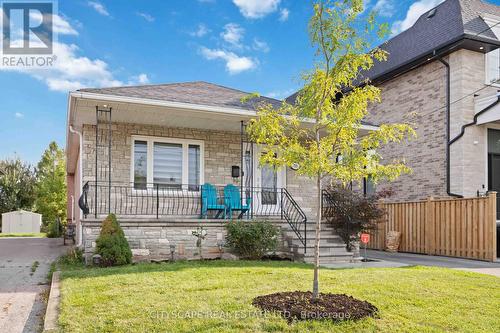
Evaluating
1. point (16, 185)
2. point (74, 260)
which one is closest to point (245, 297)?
point (74, 260)

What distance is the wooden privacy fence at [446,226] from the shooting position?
966 cm

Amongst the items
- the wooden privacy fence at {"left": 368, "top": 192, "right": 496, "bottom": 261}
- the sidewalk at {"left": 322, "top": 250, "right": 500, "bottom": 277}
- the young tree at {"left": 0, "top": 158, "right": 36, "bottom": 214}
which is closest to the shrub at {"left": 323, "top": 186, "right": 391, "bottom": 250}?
the sidewalk at {"left": 322, "top": 250, "right": 500, "bottom": 277}

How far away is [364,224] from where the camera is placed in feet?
31.2

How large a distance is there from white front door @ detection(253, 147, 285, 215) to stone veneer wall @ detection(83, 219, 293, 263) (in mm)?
2149

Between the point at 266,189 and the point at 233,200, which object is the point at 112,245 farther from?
the point at 266,189

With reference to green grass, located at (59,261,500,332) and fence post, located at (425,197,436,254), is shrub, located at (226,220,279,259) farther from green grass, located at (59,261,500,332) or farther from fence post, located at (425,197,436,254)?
fence post, located at (425,197,436,254)

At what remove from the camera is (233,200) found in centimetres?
1029

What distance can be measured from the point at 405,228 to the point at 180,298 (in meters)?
8.90

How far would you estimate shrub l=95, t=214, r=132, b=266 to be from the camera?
24.3ft

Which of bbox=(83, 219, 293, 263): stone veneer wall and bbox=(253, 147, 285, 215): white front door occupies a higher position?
bbox=(253, 147, 285, 215): white front door

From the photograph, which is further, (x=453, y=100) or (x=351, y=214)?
(x=453, y=100)

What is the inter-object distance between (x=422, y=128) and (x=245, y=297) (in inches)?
399

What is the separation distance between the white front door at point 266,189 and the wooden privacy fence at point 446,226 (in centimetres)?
288

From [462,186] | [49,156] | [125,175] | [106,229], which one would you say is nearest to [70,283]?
[106,229]
